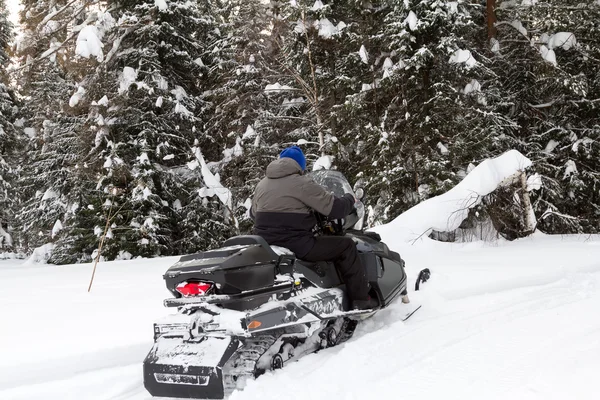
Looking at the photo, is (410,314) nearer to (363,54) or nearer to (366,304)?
(366,304)

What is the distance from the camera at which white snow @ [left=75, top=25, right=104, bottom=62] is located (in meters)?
10.3

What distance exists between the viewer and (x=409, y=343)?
3.69 m

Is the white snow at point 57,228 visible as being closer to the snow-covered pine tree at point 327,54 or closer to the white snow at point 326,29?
the snow-covered pine tree at point 327,54

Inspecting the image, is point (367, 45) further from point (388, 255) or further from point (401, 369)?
point (401, 369)

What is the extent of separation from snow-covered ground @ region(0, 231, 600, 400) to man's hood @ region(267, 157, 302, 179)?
140cm

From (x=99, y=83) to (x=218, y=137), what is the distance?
430 centimetres

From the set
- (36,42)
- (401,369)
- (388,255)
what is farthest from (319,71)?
(401,369)

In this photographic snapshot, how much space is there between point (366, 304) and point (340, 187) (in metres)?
1.18

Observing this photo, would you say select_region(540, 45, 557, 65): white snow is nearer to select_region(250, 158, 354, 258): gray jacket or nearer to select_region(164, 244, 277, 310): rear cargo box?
select_region(250, 158, 354, 258): gray jacket

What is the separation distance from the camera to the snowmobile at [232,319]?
9.45 feet

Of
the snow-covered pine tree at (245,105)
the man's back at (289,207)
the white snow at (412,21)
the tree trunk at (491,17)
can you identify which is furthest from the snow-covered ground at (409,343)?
the tree trunk at (491,17)

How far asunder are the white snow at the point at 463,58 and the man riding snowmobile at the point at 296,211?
7618 mm

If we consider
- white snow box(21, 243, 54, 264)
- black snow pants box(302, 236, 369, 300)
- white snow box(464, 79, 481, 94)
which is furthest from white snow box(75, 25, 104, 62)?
black snow pants box(302, 236, 369, 300)

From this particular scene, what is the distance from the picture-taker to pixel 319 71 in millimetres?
13141
